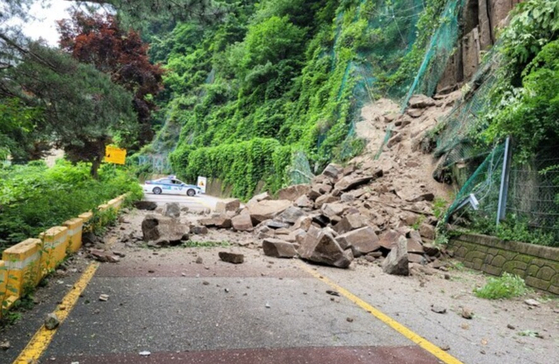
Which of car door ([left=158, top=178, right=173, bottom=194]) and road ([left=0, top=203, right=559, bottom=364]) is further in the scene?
car door ([left=158, top=178, right=173, bottom=194])

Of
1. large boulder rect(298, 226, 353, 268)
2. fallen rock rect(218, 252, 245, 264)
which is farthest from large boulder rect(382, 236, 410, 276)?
fallen rock rect(218, 252, 245, 264)

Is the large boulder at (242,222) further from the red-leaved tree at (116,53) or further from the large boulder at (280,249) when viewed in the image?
the red-leaved tree at (116,53)

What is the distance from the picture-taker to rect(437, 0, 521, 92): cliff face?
40.6 ft

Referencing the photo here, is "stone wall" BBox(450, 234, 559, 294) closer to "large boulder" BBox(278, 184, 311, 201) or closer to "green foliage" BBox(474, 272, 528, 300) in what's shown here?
"green foliage" BBox(474, 272, 528, 300)

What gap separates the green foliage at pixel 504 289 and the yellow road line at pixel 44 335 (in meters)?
5.23

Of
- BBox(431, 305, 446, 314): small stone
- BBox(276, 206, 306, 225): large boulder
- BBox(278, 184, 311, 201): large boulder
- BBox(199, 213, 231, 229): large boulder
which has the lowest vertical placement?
BBox(199, 213, 231, 229): large boulder

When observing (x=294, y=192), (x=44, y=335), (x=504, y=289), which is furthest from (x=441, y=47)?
(x=44, y=335)

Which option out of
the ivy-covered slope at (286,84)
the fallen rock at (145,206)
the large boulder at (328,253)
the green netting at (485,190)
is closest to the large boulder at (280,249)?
the large boulder at (328,253)

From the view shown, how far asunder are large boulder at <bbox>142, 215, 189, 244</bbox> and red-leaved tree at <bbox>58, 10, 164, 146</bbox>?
30.2 ft

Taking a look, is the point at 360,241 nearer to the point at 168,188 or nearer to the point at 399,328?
the point at 399,328

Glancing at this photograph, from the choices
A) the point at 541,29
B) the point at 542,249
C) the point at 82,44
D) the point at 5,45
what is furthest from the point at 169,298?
the point at 82,44

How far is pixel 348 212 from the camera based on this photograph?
977 centimetres

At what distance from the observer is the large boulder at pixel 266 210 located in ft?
36.4

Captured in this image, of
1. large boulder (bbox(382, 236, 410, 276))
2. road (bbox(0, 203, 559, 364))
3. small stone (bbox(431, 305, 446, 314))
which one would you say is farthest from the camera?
large boulder (bbox(382, 236, 410, 276))
